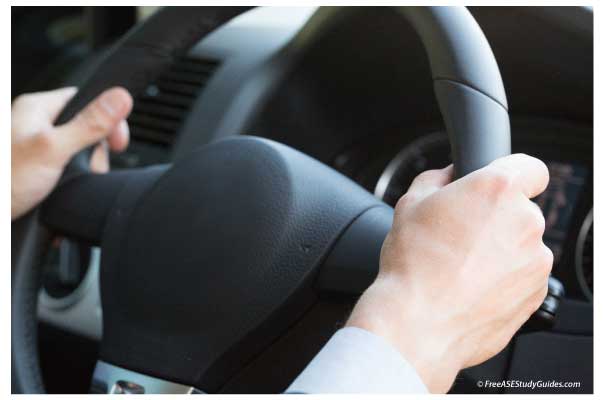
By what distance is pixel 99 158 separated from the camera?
104cm

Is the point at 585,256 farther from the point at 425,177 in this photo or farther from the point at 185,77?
the point at 185,77

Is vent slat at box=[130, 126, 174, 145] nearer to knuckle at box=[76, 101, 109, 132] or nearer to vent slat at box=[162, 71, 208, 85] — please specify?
vent slat at box=[162, 71, 208, 85]

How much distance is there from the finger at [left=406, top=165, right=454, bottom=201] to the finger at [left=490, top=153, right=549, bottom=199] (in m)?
0.05

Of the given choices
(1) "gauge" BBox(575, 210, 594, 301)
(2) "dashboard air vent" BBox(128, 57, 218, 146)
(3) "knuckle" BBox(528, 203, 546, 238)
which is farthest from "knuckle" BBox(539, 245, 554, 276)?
(2) "dashboard air vent" BBox(128, 57, 218, 146)

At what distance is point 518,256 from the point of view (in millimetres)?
583

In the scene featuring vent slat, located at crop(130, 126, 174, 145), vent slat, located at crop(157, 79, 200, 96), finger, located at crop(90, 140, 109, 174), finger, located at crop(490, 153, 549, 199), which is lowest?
vent slat, located at crop(130, 126, 174, 145)

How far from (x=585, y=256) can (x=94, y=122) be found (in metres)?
0.72

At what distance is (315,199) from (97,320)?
2.00ft

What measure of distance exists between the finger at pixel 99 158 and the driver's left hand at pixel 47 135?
43mm

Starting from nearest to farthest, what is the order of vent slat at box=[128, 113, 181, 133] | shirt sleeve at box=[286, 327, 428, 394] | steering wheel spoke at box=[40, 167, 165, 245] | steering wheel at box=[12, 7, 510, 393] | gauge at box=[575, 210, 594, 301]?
shirt sleeve at box=[286, 327, 428, 394]
steering wheel at box=[12, 7, 510, 393]
steering wheel spoke at box=[40, 167, 165, 245]
gauge at box=[575, 210, 594, 301]
vent slat at box=[128, 113, 181, 133]

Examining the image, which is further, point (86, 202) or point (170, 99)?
point (170, 99)

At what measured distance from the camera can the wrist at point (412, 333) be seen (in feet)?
1.86

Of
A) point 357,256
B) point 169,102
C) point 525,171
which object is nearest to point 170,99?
point 169,102

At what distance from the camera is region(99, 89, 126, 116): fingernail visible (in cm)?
96
